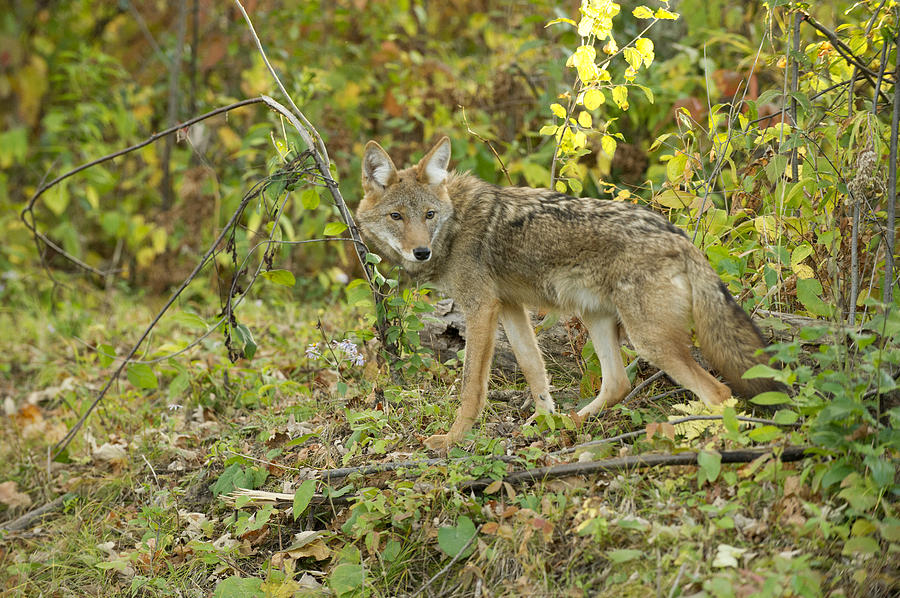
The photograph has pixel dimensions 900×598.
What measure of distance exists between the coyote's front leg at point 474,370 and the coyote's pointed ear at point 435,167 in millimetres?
931

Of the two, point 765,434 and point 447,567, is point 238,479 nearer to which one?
point 447,567

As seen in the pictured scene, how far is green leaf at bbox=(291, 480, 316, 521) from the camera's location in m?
3.86

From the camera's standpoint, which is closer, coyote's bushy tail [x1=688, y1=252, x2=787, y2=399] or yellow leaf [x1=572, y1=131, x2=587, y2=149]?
coyote's bushy tail [x1=688, y1=252, x2=787, y2=399]

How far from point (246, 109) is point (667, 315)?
726cm

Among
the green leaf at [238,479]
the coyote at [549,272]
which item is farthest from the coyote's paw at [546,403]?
the green leaf at [238,479]

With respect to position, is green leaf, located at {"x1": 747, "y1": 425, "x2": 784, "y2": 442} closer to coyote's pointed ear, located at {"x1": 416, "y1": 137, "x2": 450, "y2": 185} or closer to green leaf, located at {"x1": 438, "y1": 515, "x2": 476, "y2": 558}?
green leaf, located at {"x1": 438, "y1": 515, "x2": 476, "y2": 558}

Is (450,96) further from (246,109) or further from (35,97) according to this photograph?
(35,97)

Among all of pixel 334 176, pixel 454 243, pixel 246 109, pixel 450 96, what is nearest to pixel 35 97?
pixel 246 109

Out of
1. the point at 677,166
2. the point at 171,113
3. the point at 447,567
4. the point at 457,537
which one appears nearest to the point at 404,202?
the point at 677,166

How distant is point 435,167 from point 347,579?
2549 millimetres

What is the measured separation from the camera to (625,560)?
125 inches

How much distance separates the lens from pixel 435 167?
4.97 m

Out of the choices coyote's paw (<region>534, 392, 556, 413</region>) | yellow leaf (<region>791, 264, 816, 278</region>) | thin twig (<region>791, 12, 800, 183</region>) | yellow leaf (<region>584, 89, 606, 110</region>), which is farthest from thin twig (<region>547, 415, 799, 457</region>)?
yellow leaf (<region>584, 89, 606, 110</region>)

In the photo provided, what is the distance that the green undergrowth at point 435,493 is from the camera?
124 inches
